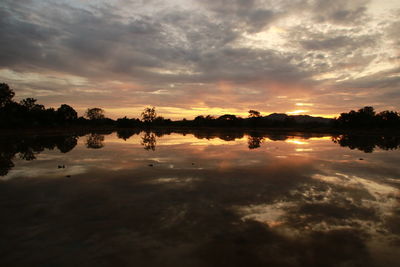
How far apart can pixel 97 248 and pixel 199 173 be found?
926 centimetres

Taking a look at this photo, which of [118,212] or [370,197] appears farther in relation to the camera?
[370,197]

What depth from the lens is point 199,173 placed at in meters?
14.9

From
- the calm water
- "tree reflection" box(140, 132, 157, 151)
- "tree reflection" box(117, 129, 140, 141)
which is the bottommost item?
the calm water

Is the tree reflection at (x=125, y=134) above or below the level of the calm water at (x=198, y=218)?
above

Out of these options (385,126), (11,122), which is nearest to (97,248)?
(11,122)

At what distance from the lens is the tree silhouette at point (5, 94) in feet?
199

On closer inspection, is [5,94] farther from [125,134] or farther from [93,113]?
[93,113]

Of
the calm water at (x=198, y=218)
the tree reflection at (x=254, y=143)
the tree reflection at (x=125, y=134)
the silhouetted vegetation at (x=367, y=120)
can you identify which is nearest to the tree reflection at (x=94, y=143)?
the tree reflection at (x=125, y=134)

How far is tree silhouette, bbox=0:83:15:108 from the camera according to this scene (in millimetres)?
60800

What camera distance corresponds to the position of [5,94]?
→ 61.4 m

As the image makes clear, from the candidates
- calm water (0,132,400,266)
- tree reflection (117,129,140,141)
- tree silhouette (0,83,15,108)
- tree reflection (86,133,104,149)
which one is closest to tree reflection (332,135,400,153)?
calm water (0,132,400,266)

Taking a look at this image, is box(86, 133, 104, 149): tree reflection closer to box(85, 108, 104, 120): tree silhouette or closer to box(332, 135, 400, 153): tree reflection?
box(332, 135, 400, 153): tree reflection

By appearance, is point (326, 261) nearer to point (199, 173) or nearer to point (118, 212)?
point (118, 212)

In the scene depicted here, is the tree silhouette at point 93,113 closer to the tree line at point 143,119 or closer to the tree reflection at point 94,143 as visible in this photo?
the tree line at point 143,119
